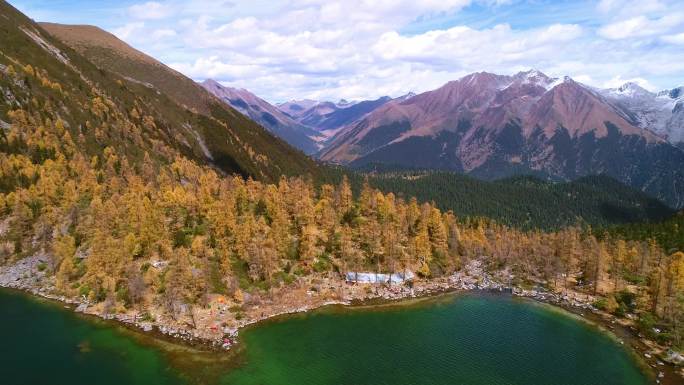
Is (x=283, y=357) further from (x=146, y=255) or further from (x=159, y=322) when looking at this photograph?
(x=146, y=255)

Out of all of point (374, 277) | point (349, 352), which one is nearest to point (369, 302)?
point (374, 277)

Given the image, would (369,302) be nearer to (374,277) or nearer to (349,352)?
(374,277)

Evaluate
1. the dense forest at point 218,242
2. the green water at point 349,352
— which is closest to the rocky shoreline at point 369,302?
the dense forest at point 218,242

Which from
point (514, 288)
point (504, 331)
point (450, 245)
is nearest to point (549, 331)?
point (504, 331)

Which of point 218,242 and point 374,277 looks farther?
point 374,277

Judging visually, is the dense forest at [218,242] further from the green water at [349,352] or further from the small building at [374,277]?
the green water at [349,352]
